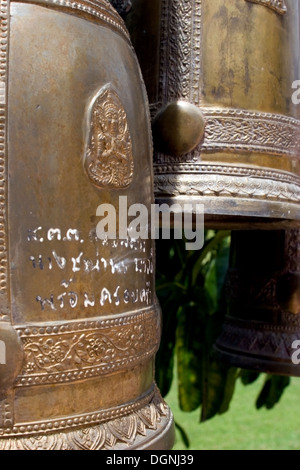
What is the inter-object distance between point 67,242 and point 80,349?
15cm

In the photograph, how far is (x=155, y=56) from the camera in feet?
4.48

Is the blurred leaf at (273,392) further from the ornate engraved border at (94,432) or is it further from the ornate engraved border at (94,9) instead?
the ornate engraved border at (94,9)

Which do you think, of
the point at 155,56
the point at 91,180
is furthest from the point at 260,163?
the point at 91,180

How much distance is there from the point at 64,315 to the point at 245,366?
1007mm

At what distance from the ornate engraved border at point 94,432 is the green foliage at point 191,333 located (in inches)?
41.7

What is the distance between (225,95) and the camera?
135 cm

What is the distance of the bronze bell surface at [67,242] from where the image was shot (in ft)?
3.01

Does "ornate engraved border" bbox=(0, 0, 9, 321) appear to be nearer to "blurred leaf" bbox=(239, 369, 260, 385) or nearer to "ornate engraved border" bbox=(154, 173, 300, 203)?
"ornate engraved border" bbox=(154, 173, 300, 203)

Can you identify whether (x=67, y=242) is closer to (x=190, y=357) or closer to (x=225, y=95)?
(x=225, y=95)

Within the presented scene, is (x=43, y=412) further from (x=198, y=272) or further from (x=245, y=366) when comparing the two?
(x=198, y=272)

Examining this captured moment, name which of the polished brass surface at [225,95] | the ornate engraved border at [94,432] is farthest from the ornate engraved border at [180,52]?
the ornate engraved border at [94,432]

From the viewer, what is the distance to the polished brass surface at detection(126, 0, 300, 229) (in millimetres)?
1306

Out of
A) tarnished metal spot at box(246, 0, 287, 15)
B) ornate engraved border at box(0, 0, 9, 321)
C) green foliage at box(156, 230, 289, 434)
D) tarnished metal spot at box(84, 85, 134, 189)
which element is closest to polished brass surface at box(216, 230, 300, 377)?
green foliage at box(156, 230, 289, 434)

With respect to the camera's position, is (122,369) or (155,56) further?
(155,56)
